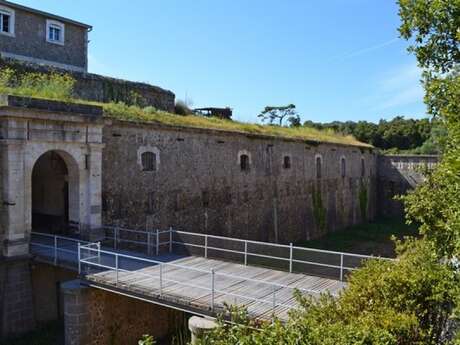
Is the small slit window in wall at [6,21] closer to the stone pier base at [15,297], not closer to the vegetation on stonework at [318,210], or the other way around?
the stone pier base at [15,297]

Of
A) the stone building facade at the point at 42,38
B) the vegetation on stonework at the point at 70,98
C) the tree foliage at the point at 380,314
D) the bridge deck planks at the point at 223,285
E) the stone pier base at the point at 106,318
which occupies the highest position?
the stone building facade at the point at 42,38

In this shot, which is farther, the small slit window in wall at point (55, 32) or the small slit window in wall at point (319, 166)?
the small slit window in wall at point (319, 166)

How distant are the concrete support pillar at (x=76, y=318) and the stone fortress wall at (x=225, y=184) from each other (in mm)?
4158

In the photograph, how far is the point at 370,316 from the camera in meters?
5.19

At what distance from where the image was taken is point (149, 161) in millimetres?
15000

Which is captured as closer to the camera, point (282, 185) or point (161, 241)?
point (161, 241)

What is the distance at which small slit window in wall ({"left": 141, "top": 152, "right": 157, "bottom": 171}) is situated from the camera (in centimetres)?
1481

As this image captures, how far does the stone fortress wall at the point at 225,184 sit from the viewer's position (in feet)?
46.6

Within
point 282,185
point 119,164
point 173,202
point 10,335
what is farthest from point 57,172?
point 282,185

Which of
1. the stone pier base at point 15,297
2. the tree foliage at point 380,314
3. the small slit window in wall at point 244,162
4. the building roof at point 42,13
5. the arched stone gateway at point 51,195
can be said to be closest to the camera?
the tree foliage at point 380,314

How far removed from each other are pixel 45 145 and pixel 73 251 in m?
2.90

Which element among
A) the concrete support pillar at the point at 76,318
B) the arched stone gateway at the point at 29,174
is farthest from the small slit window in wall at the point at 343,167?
the concrete support pillar at the point at 76,318

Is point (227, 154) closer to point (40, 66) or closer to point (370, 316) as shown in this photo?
point (40, 66)

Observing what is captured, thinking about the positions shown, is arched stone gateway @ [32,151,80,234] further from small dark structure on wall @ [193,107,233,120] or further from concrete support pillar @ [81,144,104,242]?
small dark structure on wall @ [193,107,233,120]
